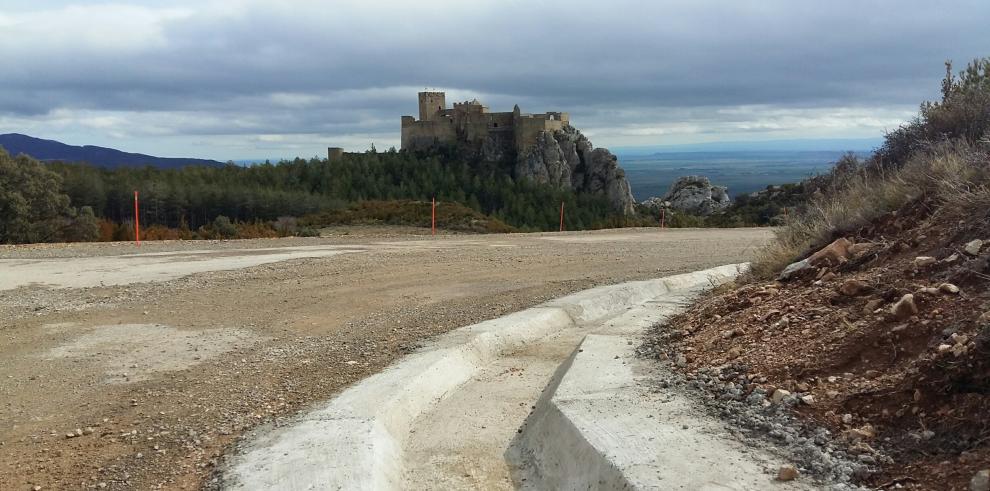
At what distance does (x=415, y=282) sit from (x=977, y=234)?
8088mm

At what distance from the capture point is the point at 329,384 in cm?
690

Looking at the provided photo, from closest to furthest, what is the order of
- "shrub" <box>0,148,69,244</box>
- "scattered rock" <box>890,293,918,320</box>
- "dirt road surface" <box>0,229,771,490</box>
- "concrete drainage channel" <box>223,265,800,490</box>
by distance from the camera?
"concrete drainage channel" <box>223,265,800,490</box>, "scattered rock" <box>890,293,918,320</box>, "dirt road surface" <box>0,229,771,490</box>, "shrub" <box>0,148,69,244</box>

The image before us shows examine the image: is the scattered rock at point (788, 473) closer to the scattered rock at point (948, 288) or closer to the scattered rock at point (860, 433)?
the scattered rock at point (860, 433)

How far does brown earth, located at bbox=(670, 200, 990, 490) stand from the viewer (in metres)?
3.96

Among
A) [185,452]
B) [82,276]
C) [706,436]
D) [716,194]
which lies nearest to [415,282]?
[82,276]

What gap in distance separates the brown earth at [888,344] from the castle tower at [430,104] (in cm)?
7692

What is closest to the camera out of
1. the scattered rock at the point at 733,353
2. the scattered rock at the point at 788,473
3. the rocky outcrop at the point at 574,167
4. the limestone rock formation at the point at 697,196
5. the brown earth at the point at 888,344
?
the brown earth at the point at 888,344

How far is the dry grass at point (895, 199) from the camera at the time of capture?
6.90 m

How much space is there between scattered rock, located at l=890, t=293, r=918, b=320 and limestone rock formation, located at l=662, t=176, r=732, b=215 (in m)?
63.8

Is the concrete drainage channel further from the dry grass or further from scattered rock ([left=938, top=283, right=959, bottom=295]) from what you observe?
the dry grass

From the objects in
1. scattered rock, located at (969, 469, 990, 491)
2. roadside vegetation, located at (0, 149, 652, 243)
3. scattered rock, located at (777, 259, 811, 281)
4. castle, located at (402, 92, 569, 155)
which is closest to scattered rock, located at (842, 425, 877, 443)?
scattered rock, located at (969, 469, 990, 491)

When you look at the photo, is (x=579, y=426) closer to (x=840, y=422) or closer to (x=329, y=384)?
(x=840, y=422)

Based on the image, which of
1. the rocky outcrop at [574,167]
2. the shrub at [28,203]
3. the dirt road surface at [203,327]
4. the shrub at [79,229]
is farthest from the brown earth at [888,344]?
the rocky outcrop at [574,167]

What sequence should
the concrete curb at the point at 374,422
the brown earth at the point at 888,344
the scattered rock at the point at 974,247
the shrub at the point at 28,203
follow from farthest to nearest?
the shrub at the point at 28,203
the scattered rock at the point at 974,247
the concrete curb at the point at 374,422
the brown earth at the point at 888,344
